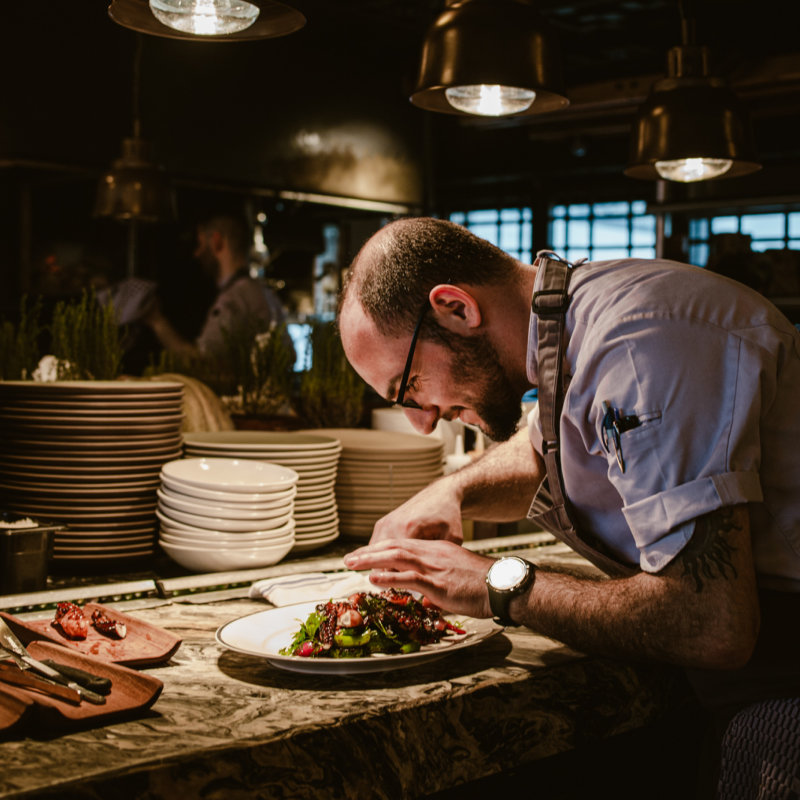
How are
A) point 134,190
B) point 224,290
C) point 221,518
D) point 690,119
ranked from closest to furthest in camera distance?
point 221,518 < point 690,119 < point 134,190 < point 224,290

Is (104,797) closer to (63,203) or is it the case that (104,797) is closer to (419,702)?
(419,702)

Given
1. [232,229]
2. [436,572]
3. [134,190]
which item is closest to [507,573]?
[436,572]

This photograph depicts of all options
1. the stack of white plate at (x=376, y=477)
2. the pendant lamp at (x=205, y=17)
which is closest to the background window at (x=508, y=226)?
the stack of white plate at (x=376, y=477)

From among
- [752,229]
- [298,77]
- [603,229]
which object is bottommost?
[752,229]

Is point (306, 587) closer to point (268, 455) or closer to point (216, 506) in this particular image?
point (216, 506)

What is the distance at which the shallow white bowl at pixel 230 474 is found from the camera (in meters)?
2.19

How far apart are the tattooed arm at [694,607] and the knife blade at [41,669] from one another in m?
0.73

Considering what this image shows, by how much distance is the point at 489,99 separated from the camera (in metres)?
2.40

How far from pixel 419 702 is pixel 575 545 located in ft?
1.60

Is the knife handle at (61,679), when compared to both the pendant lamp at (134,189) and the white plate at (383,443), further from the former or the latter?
the pendant lamp at (134,189)

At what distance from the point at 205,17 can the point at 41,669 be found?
1171mm

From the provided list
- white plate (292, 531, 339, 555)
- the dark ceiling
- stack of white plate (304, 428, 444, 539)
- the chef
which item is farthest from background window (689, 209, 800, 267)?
the chef

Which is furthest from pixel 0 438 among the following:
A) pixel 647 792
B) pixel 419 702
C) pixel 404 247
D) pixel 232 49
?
pixel 232 49

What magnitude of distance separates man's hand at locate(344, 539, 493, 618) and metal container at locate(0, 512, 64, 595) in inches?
26.5
